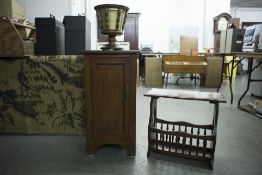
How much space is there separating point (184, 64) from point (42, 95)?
365 centimetres

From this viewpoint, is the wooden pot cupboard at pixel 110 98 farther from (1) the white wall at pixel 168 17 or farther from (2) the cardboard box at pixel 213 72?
(1) the white wall at pixel 168 17

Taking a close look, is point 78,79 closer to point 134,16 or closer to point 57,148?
point 57,148

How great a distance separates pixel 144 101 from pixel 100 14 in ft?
7.34

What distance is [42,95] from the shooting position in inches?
85.3

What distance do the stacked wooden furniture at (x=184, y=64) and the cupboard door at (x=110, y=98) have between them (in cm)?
351

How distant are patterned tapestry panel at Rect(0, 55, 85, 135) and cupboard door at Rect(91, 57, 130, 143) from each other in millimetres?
439

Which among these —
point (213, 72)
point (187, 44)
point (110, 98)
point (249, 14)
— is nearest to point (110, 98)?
point (110, 98)

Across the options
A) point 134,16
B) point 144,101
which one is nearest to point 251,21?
point 134,16

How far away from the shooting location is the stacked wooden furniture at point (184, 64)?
5.15 m

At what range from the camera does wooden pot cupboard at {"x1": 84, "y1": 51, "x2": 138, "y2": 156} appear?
5.60 feet

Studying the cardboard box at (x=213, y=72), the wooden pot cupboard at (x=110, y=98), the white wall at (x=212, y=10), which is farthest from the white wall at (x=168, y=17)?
the wooden pot cupboard at (x=110, y=98)

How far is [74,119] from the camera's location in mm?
2219

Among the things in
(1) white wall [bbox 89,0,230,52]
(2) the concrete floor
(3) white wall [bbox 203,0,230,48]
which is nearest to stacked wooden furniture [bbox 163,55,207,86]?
(1) white wall [bbox 89,0,230,52]

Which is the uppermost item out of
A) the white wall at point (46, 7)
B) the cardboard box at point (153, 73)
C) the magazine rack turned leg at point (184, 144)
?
the white wall at point (46, 7)
